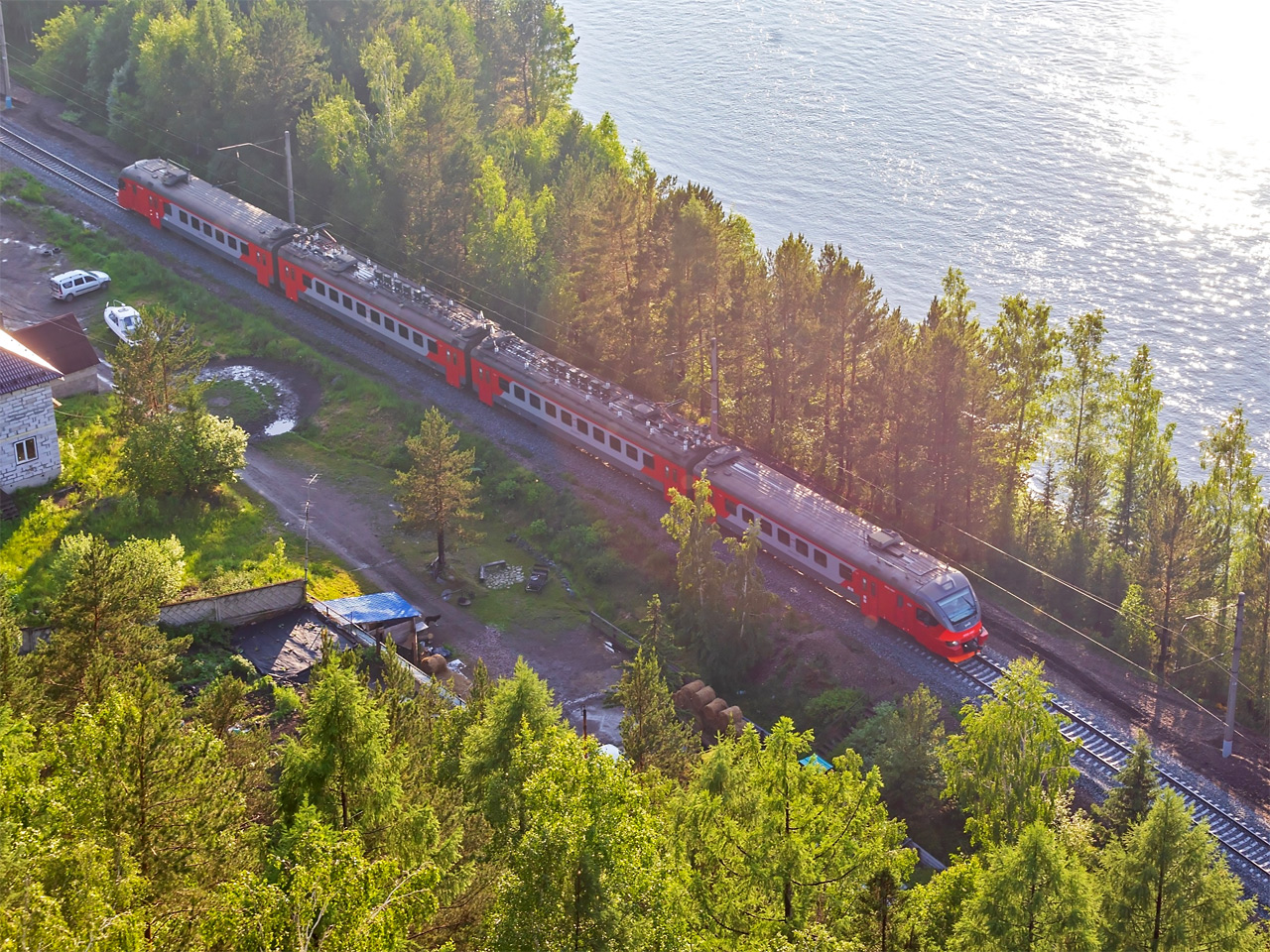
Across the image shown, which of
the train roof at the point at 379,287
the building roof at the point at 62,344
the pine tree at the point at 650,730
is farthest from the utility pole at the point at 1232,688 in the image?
the building roof at the point at 62,344

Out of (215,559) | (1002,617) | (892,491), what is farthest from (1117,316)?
(215,559)

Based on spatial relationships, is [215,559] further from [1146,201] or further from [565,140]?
[1146,201]

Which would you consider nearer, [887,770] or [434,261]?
[887,770]

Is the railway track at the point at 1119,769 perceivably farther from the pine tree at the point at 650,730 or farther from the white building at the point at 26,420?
the white building at the point at 26,420

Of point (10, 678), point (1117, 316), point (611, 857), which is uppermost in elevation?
point (611, 857)

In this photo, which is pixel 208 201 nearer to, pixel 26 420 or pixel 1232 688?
pixel 26 420

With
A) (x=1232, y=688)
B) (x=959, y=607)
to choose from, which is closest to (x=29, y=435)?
(x=959, y=607)
